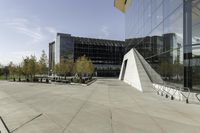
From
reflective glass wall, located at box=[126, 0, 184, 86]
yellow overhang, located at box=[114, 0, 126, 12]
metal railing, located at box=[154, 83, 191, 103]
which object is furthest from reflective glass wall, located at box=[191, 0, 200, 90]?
yellow overhang, located at box=[114, 0, 126, 12]

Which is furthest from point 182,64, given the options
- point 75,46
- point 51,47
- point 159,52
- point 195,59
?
point 51,47

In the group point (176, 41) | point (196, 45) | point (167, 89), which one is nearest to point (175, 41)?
point (176, 41)

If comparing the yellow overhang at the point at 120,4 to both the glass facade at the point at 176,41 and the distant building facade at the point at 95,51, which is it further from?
the distant building facade at the point at 95,51

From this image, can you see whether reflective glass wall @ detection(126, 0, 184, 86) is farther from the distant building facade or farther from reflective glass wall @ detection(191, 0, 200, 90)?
the distant building facade

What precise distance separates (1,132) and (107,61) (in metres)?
87.0

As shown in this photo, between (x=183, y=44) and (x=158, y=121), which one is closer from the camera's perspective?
(x=158, y=121)

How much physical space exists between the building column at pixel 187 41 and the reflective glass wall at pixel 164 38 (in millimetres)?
462

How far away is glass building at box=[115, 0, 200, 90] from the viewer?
1425 cm

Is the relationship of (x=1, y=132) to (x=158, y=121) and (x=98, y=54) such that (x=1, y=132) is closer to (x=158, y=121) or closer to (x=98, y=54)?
(x=158, y=121)

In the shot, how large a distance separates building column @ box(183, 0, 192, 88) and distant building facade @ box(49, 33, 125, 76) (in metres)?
75.1

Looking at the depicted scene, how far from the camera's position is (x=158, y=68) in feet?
73.5

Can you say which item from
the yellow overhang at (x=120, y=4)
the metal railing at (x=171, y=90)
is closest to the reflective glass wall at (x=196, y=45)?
the metal railing at (x=171, y=90)

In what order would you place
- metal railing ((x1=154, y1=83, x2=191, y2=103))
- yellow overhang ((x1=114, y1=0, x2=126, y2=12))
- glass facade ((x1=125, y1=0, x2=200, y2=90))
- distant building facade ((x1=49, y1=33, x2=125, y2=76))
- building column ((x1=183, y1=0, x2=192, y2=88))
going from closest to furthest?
glass facade ((x1=125, y1=0, x2=200, y2=90)) < metal railing ((x1=154, y1=83, x2=191, y2=103)) < building column ((x1=183, y1=0, x2=192, y2=88)) < yellow overhang ((x1=114, y1=0, x2=126, y2=12)) < distant building facade ((x1=49, y1=33, x2=125, y2=76))

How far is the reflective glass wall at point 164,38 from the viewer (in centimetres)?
1620
